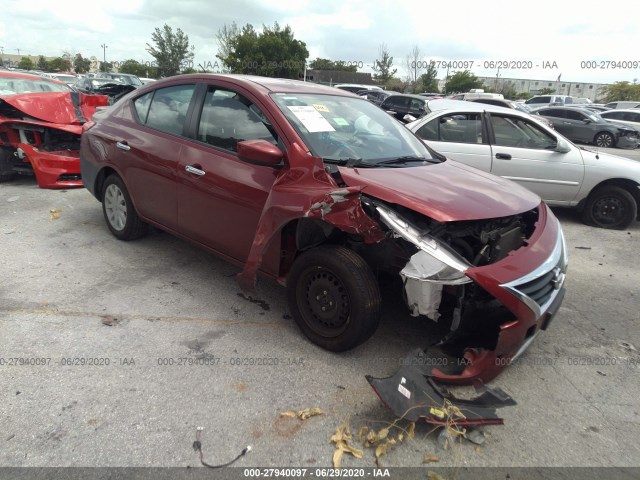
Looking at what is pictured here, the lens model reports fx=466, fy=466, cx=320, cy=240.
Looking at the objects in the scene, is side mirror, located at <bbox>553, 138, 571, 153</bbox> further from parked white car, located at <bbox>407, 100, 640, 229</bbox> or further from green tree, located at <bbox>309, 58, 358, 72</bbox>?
green tree, located at <bbox>309, 58, 358, 72</bbox>

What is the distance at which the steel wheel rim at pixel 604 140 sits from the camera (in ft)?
Result: 56.1

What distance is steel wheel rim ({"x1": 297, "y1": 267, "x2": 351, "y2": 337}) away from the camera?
2.91 meters

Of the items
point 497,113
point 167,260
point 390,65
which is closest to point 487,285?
point 167,260

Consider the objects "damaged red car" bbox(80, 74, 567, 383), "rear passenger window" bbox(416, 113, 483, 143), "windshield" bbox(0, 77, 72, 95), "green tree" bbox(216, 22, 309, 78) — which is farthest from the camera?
"green tree" bbox(216, 22, 309, 78)

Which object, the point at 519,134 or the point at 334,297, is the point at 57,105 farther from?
the point at 519,134

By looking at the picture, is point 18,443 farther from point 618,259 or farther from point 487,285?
point 618,259

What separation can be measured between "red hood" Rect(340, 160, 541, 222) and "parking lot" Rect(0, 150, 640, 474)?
974 millimetres

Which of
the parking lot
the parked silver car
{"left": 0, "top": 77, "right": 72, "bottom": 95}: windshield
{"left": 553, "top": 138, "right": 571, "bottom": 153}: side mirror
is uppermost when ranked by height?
the parked silver car

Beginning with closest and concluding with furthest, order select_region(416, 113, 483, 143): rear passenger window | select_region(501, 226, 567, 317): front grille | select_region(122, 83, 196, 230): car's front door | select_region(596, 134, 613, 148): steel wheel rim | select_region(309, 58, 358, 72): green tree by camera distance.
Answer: select_region(501, 226, 567, 317): front grille → select_region(122, 83, 196, 230): car's front door → select_region(416, 113, 483, 143): rear passenger window → select_region(596, 134, 613, 148): steel wheel rim → select_region(309, 58, 358, 72): green tree

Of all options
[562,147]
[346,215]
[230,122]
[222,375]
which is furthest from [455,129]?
[222,375]

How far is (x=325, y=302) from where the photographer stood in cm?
301

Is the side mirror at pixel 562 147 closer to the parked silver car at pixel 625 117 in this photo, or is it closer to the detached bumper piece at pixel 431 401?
the detached bumper piece at pixel 431 401

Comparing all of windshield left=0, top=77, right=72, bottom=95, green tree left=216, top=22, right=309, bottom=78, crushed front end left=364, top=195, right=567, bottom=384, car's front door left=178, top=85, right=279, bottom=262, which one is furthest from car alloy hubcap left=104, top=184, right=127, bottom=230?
green tree left=216, top=22, right=309, bottom=78

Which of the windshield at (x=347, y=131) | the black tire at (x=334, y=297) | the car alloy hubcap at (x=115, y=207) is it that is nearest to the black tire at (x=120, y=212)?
the car alloy hubcap at (x=115, y=207)
